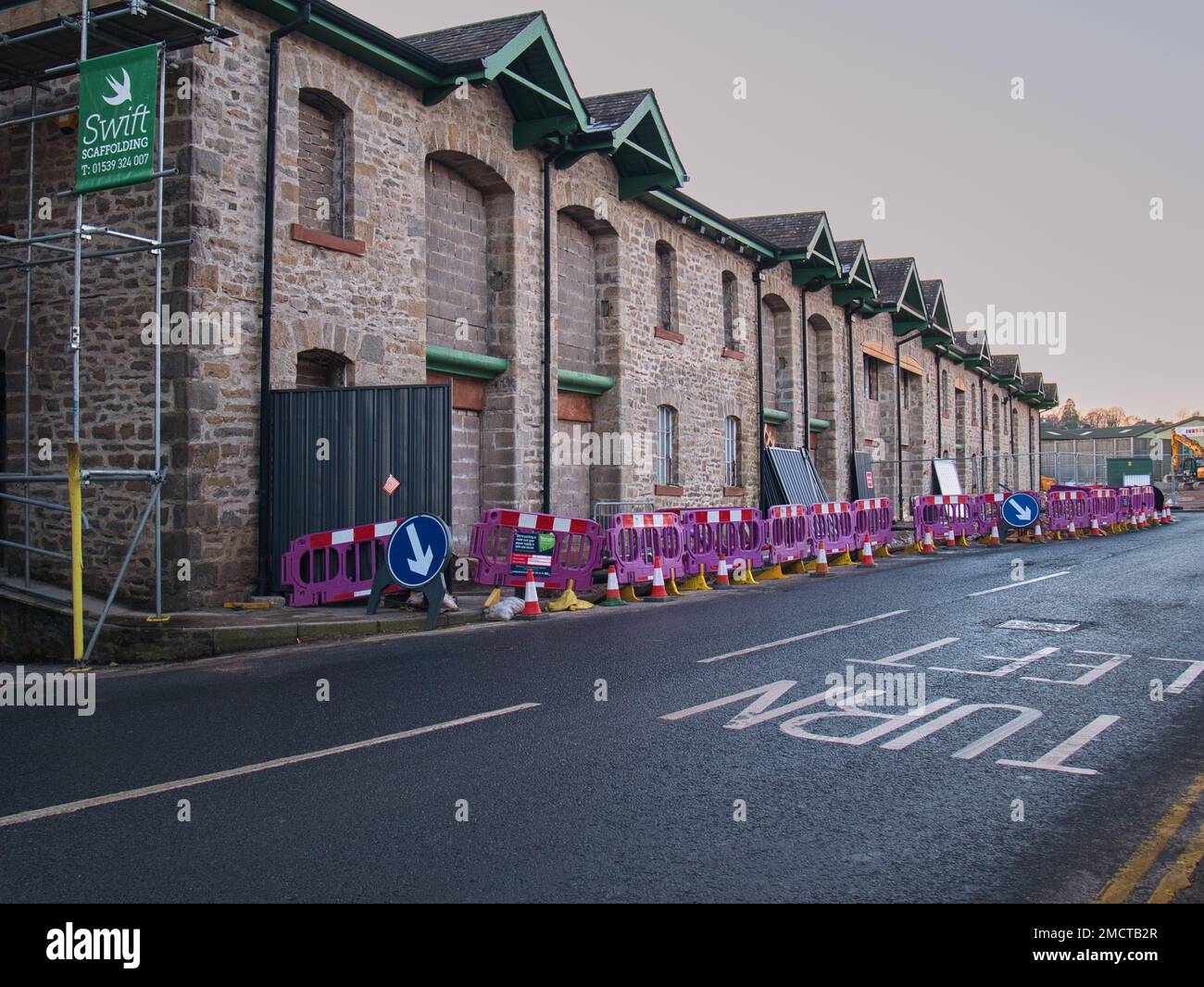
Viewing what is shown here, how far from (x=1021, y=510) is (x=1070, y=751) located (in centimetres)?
2137

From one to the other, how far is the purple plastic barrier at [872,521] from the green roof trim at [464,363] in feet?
28.1

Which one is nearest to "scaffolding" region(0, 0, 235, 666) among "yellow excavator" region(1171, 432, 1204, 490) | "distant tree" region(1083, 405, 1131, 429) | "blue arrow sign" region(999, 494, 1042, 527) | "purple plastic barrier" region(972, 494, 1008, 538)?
"purple plastic barrier" region(972, 494, 1008, 538)

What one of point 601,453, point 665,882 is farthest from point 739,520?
point 665,882

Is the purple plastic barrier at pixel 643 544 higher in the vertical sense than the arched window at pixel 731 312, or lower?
lower

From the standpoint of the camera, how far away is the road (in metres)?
4.12

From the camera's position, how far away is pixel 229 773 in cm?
559

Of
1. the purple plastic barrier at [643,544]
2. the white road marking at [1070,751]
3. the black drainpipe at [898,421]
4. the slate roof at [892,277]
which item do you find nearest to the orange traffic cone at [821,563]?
the purple plastic barrier at [643,544]

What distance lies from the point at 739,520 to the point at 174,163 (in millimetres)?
9869

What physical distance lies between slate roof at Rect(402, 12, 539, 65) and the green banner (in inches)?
217

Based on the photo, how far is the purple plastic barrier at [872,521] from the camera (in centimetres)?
2131

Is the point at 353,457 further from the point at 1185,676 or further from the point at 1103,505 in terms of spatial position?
the point at 1103,505

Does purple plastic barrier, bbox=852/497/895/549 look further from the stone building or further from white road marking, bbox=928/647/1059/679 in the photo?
white road marking, bbox=928/647/1059/679

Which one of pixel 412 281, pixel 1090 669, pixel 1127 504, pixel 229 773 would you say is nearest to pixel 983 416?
pixel 1127 504

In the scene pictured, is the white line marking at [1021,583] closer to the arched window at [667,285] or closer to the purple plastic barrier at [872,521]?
the purple plastic barrier at [872,521]
